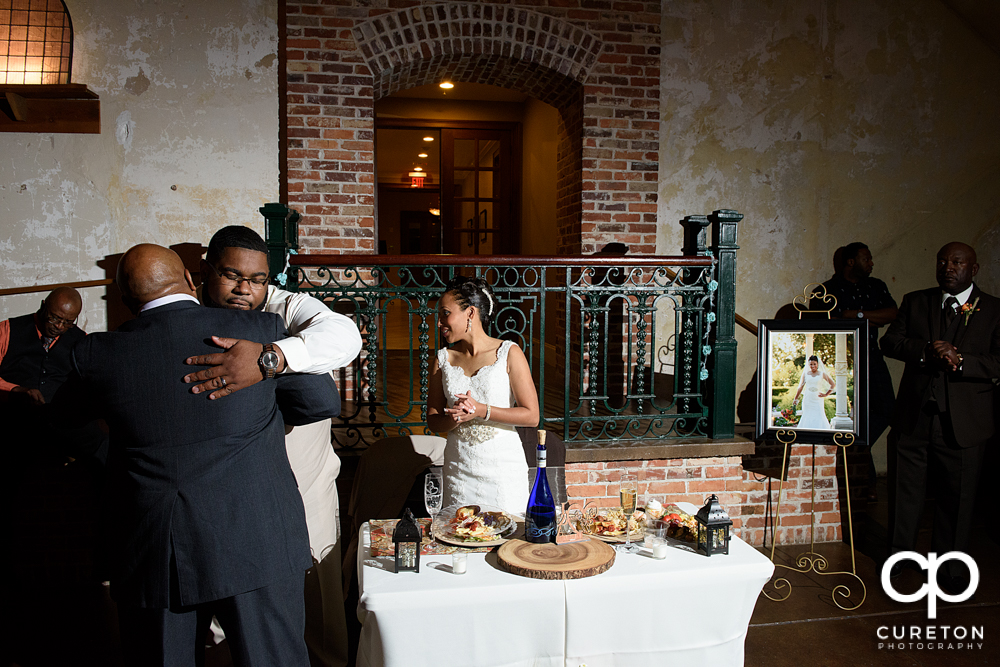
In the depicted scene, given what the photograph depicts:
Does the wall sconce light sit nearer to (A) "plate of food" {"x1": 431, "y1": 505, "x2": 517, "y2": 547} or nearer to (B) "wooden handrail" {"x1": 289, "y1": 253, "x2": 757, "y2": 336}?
(B) "wooden handrail" {"x1": 289, "y1": 253, "x2": 757, "y2": 336}

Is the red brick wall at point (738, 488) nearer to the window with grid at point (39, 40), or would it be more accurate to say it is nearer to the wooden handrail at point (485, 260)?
the wooden handrail at point (485, 260)

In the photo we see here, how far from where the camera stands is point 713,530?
226cm

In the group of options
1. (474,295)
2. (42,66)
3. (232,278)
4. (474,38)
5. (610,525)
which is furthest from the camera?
(474,38)

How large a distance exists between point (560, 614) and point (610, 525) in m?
0.43

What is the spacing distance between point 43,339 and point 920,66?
659cm

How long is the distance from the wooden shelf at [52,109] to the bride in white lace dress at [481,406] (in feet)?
10.6

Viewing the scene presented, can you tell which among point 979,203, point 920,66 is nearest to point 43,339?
point 920,66

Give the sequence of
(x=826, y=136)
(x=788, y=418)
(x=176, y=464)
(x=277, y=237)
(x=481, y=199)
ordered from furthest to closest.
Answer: (x=481, y=199), (x=826, y=136), (x=277, y=237), (x=788, y=418), (x=176, y=464)

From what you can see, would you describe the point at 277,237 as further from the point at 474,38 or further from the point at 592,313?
the point at 474,38

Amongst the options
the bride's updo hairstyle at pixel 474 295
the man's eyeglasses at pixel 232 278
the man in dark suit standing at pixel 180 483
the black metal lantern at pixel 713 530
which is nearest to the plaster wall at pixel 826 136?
the bride's updo hairstyle at pixel 474 295

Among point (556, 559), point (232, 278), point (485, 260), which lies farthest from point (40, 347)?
point (556, 559)

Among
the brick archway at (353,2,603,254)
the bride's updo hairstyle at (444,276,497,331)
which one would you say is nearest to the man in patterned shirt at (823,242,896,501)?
the brick archway at (353,2,603,254)

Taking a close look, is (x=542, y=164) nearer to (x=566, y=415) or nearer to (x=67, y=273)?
(x=566, y=415)

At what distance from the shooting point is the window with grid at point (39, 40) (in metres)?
4.53
